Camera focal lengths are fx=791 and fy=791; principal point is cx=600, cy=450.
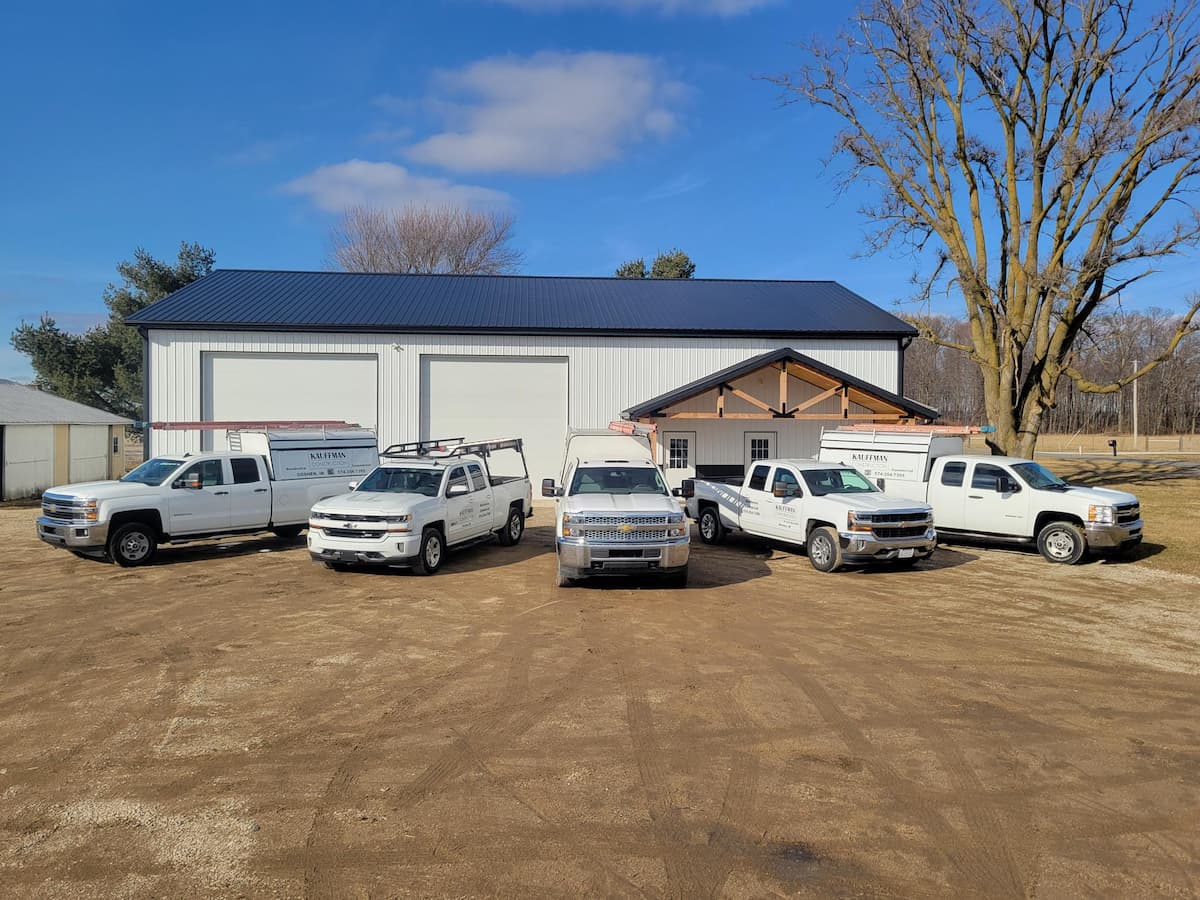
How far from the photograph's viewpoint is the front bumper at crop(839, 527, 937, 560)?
41.0ft

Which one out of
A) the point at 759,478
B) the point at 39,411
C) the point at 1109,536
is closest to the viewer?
the point at 1109,536

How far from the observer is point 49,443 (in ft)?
88.2

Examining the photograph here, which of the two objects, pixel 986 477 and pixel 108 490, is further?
pixel 986 477

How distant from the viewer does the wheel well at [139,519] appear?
41.4 feet

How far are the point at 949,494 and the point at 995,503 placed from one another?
88cm

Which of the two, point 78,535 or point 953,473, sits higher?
point 953,473

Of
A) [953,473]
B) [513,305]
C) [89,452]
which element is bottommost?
[953,473]

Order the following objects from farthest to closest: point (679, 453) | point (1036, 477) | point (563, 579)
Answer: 1. point (679, 453)
2. point (1036, 477)
3. point (563, 579)

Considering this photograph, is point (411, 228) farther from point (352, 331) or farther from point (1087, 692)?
point (1087, 692)

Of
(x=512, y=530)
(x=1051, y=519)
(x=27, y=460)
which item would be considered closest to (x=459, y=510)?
(x=512, y=530)

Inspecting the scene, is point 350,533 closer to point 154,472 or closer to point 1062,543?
point 154,472

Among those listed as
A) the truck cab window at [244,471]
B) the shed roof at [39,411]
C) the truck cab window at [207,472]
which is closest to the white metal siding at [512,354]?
the shed roof at [39,411]

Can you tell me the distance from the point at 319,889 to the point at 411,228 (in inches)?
1957

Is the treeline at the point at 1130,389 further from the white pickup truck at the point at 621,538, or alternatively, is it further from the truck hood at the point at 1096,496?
the white pickup truck at the point at 621,538
